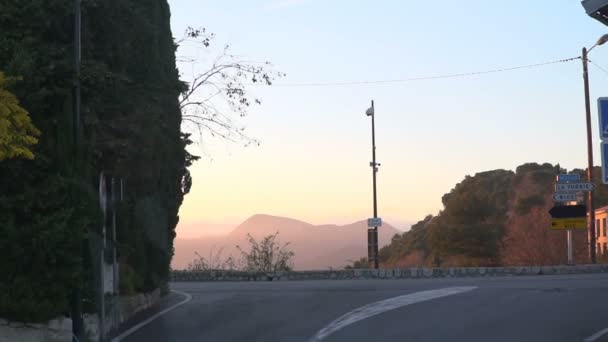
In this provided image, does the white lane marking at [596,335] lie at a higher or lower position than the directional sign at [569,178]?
lower

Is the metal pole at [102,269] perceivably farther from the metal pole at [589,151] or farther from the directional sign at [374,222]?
the directional sign at [374,222]

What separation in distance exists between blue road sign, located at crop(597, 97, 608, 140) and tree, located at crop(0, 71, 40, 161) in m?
7.92

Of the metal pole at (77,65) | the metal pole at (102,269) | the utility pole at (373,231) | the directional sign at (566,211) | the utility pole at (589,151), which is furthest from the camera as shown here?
the utility pole at (373,231)

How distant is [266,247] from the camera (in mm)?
37969

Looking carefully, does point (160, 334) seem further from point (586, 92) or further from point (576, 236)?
point (576, 236)

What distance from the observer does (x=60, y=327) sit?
13.5 metres

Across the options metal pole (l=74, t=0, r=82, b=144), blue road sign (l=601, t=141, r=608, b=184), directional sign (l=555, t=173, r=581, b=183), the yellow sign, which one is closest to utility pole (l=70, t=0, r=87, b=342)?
metal pole (l=74, t=0, r=82, b=144)

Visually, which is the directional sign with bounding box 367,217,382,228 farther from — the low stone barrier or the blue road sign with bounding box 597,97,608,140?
the blue road sign with bounding box 597,97,608,140

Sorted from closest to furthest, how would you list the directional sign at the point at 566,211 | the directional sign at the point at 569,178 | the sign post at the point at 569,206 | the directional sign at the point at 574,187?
1. the directional sign at the point at 574,187
2. the sign post at the point at 569,206
3. the directional sign at the point at 569,178
4. the directional sign at the point at 566,211

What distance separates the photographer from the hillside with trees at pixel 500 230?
53.6 m

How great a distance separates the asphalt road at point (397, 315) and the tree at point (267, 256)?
14930 millimetres

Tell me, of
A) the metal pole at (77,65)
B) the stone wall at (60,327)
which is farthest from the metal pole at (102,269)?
the metal pole at (77,65)

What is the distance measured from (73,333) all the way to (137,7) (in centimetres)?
641

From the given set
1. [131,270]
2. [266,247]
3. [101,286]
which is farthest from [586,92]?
[101,286]
